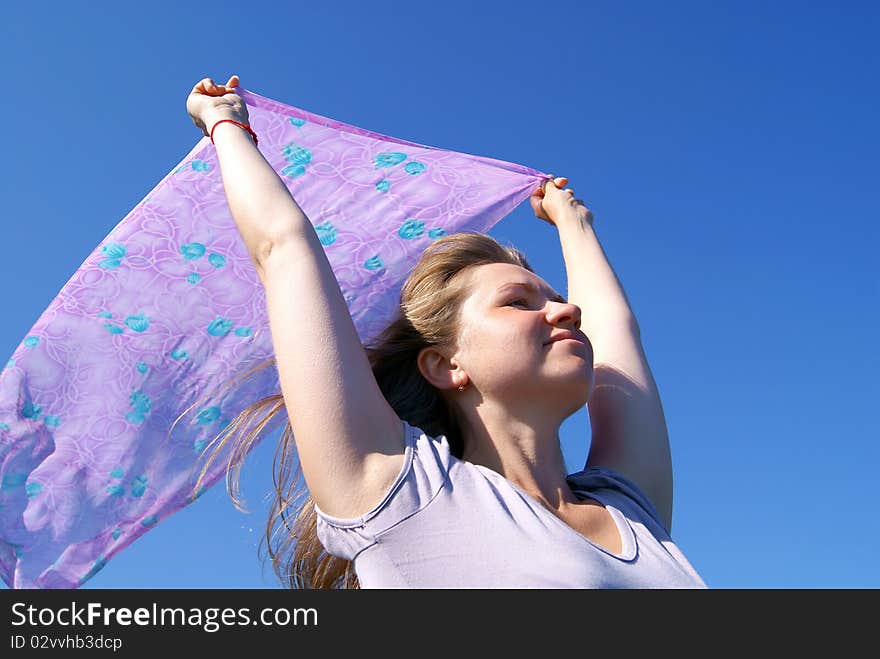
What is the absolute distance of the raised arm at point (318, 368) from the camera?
2414mm

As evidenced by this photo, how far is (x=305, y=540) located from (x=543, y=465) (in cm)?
84

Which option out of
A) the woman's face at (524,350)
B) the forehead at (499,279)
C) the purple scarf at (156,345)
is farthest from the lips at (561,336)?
the purple scarf at (156,345)

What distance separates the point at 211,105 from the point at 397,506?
5.22ft

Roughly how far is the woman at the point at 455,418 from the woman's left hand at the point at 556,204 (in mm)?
308

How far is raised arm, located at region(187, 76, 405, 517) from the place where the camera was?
2414 millimetres

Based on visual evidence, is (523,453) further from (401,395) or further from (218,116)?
(218,116)

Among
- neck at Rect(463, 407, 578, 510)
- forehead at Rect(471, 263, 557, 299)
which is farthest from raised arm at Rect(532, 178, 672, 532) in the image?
forehead at Rect(471, 263, 557, 299)

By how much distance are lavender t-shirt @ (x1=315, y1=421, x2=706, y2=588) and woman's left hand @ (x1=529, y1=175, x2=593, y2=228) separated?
1.72 m

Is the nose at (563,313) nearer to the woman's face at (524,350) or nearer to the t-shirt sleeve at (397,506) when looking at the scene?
the woman's face at (524,350)

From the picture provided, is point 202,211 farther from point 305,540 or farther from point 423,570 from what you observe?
point 423,570

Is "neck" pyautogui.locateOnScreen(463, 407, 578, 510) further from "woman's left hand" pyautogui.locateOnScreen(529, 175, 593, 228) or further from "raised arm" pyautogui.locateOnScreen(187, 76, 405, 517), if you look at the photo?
"woman's left hand" pyautogui.locateOnScreen(529, 175, 593, 228)

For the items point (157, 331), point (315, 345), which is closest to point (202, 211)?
point (157, 331)

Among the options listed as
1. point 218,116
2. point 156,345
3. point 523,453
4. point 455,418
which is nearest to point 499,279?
point 455,418

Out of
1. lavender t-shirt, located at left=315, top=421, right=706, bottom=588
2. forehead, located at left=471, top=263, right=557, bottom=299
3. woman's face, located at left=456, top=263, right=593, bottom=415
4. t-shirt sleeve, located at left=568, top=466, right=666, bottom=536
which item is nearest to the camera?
lavender t-shirt, located at left=315, top=421, right=706, bottom=588
